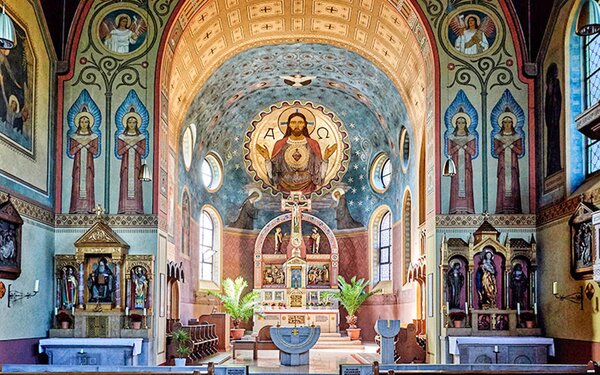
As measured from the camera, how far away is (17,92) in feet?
57.7

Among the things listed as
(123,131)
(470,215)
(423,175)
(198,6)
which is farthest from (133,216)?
(423,175)

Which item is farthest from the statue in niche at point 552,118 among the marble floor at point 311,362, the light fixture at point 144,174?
the light fixture at point 144,174

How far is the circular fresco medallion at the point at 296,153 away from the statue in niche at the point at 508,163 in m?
14.7

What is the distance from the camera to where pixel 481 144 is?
67.2ft

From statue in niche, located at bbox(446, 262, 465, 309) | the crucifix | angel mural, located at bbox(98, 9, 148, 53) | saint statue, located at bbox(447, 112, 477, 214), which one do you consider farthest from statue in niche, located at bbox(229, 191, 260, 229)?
statue in niche, located at bbox(446, 262, 465, 309)

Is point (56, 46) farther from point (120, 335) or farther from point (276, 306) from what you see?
point (276, 306)

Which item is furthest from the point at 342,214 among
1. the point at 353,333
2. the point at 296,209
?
the point at 353,333

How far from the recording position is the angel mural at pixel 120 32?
20891mm

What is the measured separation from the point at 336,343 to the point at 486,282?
1189 centimetres

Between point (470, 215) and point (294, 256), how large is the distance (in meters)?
14.6

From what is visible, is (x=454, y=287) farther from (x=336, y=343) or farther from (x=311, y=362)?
(x=336, y=343)

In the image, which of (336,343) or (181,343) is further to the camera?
(336,343)

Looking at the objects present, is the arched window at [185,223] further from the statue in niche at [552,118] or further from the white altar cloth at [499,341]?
the statue in niche at [552,118]

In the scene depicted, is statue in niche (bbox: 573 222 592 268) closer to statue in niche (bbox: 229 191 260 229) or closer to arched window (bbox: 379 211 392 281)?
arched window (bbox: 379 211 392 281)
